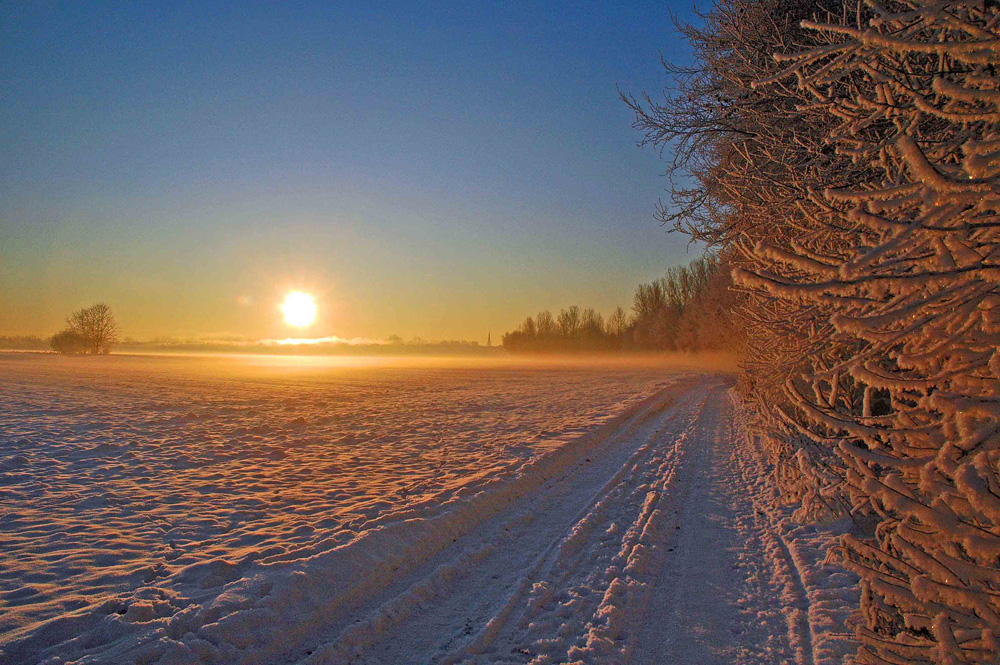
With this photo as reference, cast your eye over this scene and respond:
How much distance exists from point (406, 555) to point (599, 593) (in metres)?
1.91

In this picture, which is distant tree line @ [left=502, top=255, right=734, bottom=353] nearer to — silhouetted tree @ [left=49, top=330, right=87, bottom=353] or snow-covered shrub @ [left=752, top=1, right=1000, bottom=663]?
snow-covered shrub @ [left=752, top=1, right=1000, bottom=663]

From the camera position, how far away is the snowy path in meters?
3.25

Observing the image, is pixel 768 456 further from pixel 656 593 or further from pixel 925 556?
pixel 925 556

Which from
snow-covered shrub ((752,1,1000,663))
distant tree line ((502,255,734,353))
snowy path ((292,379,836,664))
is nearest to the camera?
snow-covered shrub ((752,1,1000,663))

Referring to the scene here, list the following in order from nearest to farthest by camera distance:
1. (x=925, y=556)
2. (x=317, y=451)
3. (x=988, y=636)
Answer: (x=988, y=636)
(x=925, y=556)
(x=317, y=451)

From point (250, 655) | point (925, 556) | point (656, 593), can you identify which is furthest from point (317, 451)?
point (925, 556)

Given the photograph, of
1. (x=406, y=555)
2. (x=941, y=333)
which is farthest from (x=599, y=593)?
(x=941, y=333)

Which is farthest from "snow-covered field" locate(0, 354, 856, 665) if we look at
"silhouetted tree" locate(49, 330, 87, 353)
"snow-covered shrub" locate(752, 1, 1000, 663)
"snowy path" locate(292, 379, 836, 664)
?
"silhouetted tree" locate(49, 330, 87, 353)

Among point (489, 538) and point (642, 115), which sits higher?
point (642, 115)

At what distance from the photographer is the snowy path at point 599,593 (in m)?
3.25

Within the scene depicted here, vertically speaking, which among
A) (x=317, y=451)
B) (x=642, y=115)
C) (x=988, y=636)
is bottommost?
(x=317, y=451)

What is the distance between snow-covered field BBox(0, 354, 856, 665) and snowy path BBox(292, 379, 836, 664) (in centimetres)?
2

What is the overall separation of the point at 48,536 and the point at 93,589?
6.22ft

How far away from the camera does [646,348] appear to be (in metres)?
78.1
